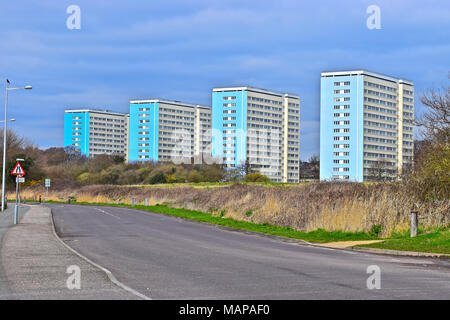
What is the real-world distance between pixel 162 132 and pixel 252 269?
173 meters

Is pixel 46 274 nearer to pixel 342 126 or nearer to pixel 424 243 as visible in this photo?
pixel 424 243

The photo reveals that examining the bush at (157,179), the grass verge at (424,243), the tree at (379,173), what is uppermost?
the tree at (379,173)

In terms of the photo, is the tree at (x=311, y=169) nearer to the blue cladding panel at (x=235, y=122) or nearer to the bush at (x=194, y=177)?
the blue cladding panel at (x=235, y=122)

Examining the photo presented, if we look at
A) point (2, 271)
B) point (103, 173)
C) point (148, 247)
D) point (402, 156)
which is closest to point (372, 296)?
point (2, 271)

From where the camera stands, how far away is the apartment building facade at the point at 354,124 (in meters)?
125

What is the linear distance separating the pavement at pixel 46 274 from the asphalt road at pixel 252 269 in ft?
1.83

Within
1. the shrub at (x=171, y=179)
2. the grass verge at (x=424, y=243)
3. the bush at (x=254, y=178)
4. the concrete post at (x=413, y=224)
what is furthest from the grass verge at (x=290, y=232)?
the shrub at (x=171, y=179)

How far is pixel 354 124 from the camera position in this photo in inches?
5005

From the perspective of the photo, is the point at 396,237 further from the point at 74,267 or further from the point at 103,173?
the point at 103,173

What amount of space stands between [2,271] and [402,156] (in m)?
132

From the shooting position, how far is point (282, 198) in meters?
32.2

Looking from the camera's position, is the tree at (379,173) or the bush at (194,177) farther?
the bush at (194,177)

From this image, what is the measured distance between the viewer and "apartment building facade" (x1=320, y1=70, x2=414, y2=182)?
409 feet

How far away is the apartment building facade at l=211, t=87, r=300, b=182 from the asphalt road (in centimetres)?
12601
